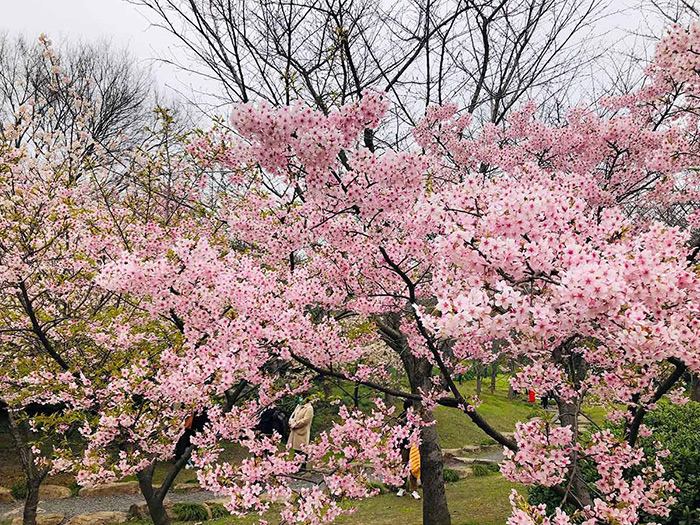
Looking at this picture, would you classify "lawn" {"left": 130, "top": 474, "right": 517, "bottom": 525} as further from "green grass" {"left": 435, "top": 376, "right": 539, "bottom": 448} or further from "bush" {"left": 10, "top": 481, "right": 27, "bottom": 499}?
"bush" {"left": 10, "top": 481, "right": 27, "bottom": 499}

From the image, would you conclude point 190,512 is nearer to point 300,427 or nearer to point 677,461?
point 300,427

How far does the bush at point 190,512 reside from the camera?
8766 mm

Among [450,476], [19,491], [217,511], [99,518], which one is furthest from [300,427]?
[19,491]

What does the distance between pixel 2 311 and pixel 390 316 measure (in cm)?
525

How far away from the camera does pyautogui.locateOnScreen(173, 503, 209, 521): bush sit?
8766 millimetres

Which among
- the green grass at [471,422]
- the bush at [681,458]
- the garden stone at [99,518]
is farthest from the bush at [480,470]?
the garden stone at [99,518]

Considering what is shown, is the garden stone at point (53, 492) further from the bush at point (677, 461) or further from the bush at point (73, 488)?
the bush at point (677, 461)

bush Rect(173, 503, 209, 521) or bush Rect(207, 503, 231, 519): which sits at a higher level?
bush Rect(173, 503, 209, 521)

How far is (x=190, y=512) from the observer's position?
881cm

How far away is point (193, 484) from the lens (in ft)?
35.5

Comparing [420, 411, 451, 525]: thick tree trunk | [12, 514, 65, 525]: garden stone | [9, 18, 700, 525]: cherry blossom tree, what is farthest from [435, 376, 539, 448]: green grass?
[12, 514, 65, 525]: garden stone

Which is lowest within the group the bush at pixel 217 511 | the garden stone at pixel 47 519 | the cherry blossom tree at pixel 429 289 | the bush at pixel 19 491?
the bush at pixel 217 511

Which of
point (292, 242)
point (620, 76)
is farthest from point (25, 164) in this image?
point (620, 76)

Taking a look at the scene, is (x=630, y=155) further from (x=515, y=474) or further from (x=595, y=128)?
(x=515, y=474)
